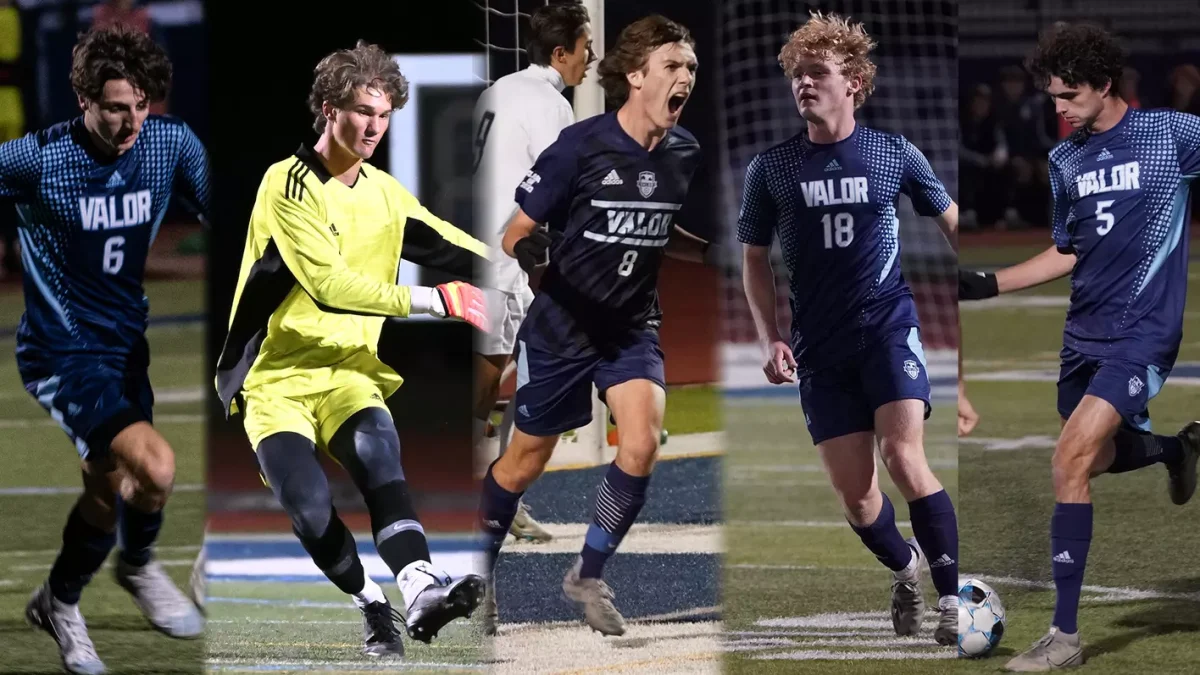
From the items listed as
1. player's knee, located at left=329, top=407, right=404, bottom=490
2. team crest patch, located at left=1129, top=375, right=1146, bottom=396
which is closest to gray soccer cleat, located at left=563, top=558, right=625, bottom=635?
player's knee, located at left=329, top=407, right=404, bottom=490

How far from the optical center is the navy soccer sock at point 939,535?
3969 millimetres

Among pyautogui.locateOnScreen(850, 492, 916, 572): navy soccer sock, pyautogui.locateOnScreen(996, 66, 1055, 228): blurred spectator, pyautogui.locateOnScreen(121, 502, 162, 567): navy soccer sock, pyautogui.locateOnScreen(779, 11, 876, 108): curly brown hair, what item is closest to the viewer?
pyautogui.locateOnScreen(779, 11, 876, 108): curly brown hair

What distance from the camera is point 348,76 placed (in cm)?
384

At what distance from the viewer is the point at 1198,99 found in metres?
12.2

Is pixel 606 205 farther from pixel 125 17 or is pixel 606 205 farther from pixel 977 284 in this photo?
pixel 125 17

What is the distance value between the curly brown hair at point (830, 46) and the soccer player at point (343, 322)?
914 mm

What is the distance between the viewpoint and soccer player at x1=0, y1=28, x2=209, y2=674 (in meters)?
3.98

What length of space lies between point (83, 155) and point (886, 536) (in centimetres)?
229

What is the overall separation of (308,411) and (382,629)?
23.2 inches

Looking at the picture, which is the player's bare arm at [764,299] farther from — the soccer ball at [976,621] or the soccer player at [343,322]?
the soccer ball at [976,621]

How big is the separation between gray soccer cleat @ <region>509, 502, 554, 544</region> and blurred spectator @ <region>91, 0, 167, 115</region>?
1.41 meters

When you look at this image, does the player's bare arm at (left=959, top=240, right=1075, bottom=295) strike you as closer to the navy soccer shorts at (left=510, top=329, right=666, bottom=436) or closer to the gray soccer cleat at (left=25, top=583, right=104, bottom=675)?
the navy soccer shorts at (left=510, top=329, right=666, bottom=436)

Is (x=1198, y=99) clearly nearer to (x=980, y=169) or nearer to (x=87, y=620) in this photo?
(x=980, y=169)

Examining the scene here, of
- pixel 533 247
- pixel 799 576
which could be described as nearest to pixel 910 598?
pixel 799 576
